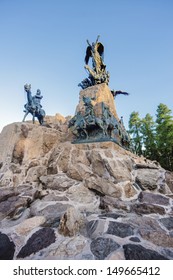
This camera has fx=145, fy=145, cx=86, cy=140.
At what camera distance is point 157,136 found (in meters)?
19.0

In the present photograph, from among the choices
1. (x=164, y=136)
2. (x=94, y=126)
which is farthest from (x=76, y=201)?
(x=164, y=136)

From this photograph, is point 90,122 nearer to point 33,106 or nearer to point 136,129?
point 33,106

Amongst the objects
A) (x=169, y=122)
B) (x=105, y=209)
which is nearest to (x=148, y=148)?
(x=169, y=122)

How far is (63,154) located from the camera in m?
5.09

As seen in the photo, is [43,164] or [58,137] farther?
[58,137]

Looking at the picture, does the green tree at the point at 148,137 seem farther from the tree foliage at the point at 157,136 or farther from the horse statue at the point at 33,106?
the horse statue at the point at 33,106

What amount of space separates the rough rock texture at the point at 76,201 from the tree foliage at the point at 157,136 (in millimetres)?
15270

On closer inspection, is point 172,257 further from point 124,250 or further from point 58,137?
point 58,137

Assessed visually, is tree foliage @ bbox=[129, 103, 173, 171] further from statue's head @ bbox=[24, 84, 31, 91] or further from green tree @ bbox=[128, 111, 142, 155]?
statue's head @ bbox=[24, 84, 31, 91]

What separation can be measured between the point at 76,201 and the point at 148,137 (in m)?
18.8


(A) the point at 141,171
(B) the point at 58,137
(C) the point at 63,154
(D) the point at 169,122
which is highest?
(D) the point at 169,122

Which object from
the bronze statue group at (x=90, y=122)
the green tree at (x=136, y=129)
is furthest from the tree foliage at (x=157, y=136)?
the bronze statue group at (x=90, y=122)

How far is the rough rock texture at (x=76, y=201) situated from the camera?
204 cm
